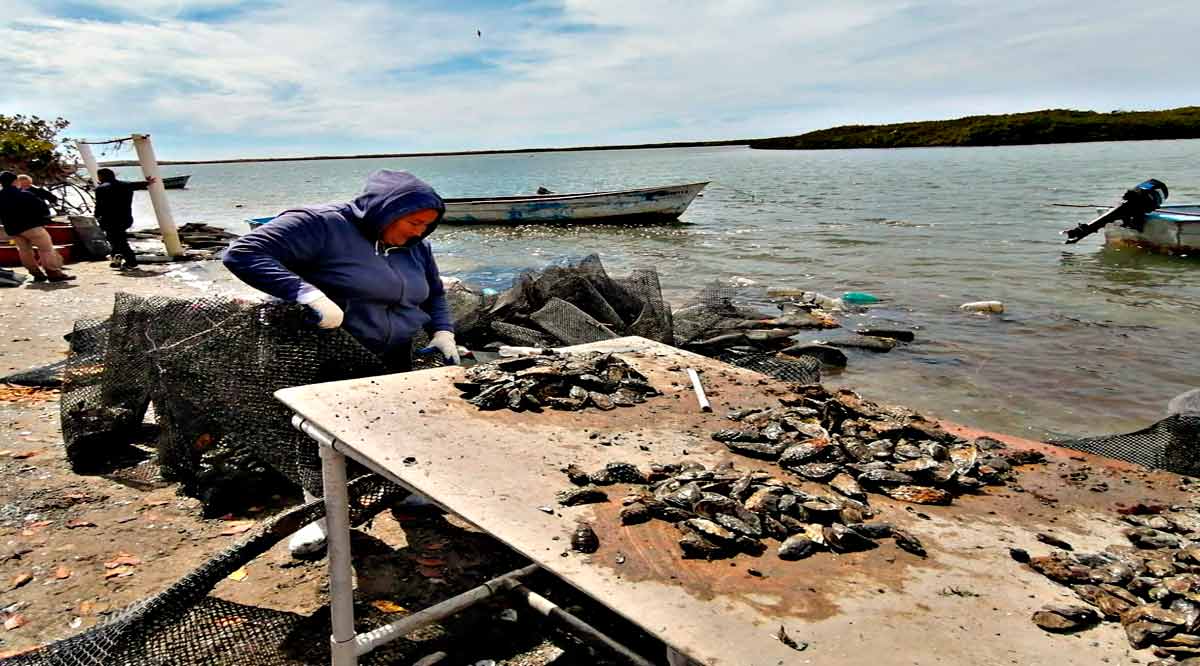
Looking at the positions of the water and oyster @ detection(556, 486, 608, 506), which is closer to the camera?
oyster @ detection(556, 486, 608, 506)

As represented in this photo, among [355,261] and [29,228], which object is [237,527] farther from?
[29,228]

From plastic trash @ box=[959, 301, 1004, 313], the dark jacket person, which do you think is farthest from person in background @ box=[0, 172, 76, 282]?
plastic trash @ box=[959, 301, 1004, 313]

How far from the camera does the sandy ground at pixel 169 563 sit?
295 centimetres

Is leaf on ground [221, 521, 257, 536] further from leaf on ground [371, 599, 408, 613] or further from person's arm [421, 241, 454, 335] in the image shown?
person's arm [421, 241, 454, 335]

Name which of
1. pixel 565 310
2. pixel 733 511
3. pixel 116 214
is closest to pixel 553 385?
pixel 733 511

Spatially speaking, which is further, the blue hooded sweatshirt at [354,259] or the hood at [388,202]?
the hood at [388,202]

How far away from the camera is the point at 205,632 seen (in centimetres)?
271

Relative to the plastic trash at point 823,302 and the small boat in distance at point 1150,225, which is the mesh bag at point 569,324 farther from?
the small boat in distance at point 1150,225

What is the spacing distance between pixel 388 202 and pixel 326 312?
0.59 metres

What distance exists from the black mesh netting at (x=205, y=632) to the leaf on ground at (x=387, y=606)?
0.76 ft

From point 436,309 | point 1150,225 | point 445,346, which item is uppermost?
point 436,309

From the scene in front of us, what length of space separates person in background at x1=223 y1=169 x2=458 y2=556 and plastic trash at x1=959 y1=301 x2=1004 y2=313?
1004 cm

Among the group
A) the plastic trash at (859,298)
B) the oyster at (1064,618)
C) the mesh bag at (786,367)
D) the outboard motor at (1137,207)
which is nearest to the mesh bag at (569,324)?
the mesh bag at (786,367)

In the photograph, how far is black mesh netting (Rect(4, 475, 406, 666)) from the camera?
2.42m
